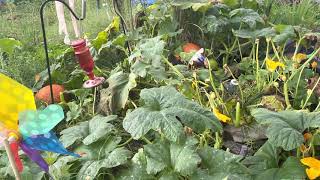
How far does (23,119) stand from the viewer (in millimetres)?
923

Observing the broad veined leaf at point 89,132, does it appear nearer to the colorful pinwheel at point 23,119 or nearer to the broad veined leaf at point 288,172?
the colorful pinwheel at point 23,119

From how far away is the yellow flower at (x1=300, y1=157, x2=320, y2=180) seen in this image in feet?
3.65

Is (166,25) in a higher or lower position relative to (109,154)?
→ higher

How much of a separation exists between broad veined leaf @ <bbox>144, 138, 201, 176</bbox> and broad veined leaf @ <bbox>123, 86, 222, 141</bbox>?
0.16 feet

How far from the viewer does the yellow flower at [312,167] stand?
1112 millimetres

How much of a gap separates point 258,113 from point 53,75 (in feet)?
3.59

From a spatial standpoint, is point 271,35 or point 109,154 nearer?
point 109,154

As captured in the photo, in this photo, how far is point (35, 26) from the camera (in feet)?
12.0

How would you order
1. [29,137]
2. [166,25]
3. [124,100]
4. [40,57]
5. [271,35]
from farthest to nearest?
1. [40,57]
2. [166,25]
3. [271,35]
4. [124,100]
5. [29,137]

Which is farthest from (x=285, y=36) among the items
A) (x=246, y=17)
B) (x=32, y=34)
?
(x=32, y=34)

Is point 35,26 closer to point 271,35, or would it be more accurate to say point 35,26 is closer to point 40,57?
point 40,57

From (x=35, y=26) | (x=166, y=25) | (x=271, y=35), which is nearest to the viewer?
(x=271, y=35)

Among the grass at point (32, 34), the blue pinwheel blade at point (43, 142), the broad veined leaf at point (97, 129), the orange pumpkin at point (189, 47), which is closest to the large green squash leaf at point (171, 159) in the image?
the broad veined leaf at point (97, 129)

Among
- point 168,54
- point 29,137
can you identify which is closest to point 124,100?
Answer: point 168,54
